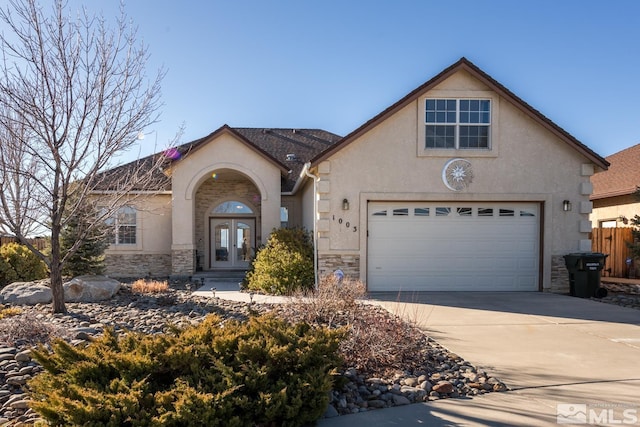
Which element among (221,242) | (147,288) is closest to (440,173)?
(147,288)

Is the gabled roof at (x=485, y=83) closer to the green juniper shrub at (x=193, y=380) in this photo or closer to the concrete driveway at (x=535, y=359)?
the concrete driveway at (x=535, y=359)

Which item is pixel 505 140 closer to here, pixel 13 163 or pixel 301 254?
pixel 301 254

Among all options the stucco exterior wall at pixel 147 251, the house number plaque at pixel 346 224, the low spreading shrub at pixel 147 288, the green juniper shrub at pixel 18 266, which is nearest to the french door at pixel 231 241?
the stucco exterior wall at pixel 147 251

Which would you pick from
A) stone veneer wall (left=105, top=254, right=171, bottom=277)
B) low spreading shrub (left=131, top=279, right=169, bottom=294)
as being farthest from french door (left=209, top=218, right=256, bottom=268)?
low spreading shrub (left=131, top=279, right=169, bottom=294)

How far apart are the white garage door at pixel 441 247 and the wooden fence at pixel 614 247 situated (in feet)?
17.0

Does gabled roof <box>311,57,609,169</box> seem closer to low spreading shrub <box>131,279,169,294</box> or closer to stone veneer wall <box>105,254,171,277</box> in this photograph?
low spreading shrub <box>131,279,169,294</box>

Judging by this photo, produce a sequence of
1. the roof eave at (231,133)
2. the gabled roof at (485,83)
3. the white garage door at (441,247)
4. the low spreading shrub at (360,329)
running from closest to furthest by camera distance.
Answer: the low spreading shrub at (360,329)
the gabled roof at (485,83)
the white garage door at (441,247)
the roof eave at (231,133)

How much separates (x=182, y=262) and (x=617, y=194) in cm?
1676

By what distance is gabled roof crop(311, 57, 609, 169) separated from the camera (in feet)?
37.4

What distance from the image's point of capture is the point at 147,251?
52.6ft

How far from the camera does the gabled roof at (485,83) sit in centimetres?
1140

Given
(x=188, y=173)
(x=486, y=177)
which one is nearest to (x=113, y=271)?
(x=188, y=173)

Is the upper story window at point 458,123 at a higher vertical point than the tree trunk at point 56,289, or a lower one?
higher

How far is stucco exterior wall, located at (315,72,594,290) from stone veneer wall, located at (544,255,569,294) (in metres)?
0.09
